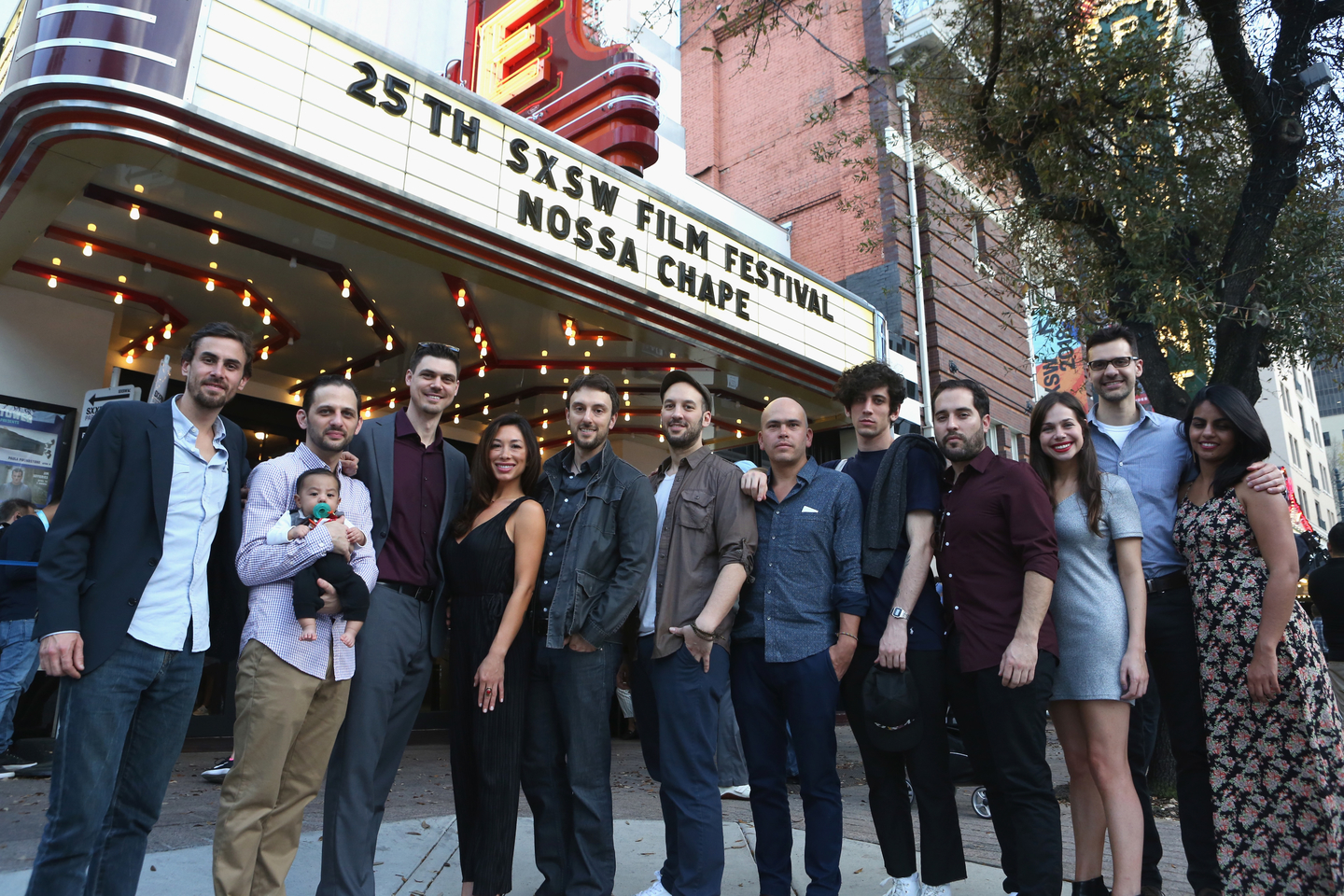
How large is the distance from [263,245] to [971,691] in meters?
6.95

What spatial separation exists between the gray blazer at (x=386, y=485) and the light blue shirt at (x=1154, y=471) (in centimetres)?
288

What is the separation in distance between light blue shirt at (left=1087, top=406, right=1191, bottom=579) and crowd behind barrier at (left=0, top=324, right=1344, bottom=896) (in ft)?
0.04

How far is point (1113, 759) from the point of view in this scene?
321cm

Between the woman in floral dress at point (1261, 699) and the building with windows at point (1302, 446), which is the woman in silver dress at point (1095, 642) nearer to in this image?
the woman in floral dress at point (1261, 699)

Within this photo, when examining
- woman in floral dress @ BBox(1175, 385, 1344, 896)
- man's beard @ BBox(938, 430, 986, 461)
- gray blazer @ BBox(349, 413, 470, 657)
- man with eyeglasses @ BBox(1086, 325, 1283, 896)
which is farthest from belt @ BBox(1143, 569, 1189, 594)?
gray blazer @ BBox(349, 413, 470, 657)

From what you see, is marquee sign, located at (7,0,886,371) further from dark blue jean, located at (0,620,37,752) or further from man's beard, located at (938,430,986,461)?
man's beard, located at (938,430,986,461)

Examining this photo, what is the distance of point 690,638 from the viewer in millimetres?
3371

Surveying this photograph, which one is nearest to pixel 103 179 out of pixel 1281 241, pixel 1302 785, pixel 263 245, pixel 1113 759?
pixel 263 245

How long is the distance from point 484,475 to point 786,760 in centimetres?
179

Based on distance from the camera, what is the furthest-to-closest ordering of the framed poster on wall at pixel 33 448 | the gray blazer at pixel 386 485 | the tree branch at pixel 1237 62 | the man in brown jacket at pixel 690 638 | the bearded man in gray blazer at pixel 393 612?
the framed poster on wall at pixel 33 448 < the tree branch at pixel 1237 62 < the gray blazer at pixel 386 485 < the man in brown jacket at pixel 690 638 < the bearded man in gray blazer at pixel 393 612

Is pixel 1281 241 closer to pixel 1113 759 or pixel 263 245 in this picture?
pixel 1113 759

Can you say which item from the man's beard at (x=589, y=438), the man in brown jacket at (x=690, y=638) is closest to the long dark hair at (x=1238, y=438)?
the man in brown jacket at (x=690, y=638)

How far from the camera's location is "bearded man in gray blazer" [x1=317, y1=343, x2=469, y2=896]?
3.05m

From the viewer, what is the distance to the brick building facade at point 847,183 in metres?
14.4
